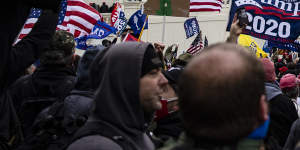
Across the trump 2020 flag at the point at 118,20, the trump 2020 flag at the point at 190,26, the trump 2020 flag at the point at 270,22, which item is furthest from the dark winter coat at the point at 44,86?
the trump 2020 flag at the point at 190,26

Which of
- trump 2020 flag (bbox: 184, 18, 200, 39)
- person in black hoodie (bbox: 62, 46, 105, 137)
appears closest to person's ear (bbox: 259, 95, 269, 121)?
person in black hoodie (bbox: 62, 46, 105, 137)

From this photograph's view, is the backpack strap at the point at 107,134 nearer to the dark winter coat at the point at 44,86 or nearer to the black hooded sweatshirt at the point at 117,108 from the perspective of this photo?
the black hooded sweatshirt at the point at 117,108

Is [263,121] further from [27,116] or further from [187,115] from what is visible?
[27,116]

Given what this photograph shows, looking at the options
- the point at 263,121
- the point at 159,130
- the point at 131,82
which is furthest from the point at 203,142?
the point at 159,130

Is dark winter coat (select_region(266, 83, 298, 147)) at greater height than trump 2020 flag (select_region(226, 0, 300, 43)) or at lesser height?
lesser

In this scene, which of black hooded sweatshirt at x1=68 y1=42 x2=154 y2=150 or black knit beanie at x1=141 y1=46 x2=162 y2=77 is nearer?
black hooded sweatshirt at x1=68 y1=42 x2=154 y2=150

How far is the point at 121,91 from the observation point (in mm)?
2271

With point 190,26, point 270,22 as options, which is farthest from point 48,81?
point 190,26

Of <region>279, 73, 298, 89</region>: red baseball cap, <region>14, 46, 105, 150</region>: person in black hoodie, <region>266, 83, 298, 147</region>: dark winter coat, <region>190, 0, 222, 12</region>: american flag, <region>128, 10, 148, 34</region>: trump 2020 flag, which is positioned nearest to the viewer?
<region>14, 46, 105, 150</region>: person in black hoodie

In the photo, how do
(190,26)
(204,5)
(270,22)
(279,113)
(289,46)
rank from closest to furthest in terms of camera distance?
(279,113) < (270,22) < (289,46) < (204,5) < (190,26)

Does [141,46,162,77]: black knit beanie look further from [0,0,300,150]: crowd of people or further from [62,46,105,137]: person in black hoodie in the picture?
[62,46,105,137]: person in black hoodie

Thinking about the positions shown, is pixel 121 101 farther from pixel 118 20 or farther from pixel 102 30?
pixel 118 20

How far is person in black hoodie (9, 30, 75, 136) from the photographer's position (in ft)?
10.5

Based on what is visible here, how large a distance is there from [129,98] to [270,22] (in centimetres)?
539
